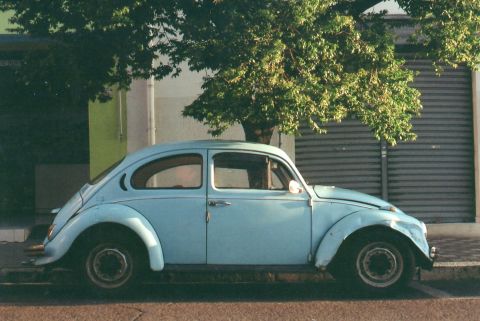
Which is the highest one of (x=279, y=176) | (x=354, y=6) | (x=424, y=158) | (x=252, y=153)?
(x=354, y=6)

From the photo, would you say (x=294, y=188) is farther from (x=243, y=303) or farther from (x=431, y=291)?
(x=431, y=291)

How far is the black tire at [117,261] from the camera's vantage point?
345 inches

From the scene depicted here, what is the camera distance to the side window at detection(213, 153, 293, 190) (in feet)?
29.6

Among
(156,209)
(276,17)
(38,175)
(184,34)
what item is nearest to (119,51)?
(184,34)

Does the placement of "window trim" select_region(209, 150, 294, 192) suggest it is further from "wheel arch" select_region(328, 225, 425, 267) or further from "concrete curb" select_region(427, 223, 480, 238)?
"concrete curb" select_region(427, 223, 480, 238)

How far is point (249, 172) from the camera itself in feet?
30.2

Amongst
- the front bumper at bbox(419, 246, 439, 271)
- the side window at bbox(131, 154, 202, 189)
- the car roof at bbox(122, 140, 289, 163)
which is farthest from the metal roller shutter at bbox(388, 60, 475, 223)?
the side window at bbox(131, 154, 202, 189)

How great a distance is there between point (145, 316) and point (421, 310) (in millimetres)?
2659

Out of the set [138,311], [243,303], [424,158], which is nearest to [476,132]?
[424,158]

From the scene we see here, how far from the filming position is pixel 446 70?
1472 centimetres

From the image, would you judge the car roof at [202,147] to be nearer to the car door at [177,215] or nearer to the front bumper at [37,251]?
the car door at [177,215]

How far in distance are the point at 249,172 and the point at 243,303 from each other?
149cm

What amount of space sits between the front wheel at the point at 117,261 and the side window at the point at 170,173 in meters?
0.70

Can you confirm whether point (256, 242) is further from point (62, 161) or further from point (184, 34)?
point (62, 161)
